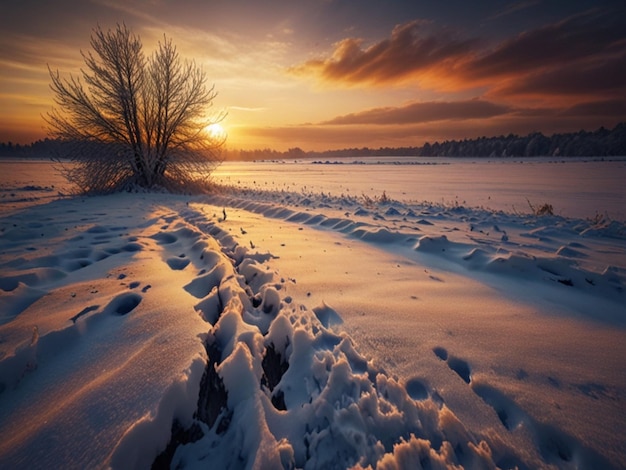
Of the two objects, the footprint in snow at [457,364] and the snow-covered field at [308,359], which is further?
the footprint in snow at [457,364]

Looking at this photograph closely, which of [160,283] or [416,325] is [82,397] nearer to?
[160,283]

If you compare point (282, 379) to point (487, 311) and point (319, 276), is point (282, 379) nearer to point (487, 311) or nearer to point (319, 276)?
point (319, 276)

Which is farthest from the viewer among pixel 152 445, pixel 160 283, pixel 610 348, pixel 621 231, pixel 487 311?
pixel 621 231

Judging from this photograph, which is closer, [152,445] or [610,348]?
[152,445]

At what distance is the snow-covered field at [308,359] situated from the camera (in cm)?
95

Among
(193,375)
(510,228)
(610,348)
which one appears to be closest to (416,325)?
(610,348)

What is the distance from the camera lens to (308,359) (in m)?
1.40

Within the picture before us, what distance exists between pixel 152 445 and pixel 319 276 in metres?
1.71

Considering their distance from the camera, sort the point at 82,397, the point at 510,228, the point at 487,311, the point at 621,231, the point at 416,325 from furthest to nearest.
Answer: the point at 510,228
the point at 621,231
the point at 487,311
the point at 416,325
the point at 82,397

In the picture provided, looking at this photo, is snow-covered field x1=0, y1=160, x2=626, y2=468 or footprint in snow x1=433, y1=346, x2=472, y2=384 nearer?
snow-covered field x1=0, y1=160, x2=626, y2=468

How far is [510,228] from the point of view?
446cm

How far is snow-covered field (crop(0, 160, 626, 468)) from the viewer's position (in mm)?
954

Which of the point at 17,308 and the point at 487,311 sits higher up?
→ the point at 17,308

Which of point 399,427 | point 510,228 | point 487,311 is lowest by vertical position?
point 510,228
